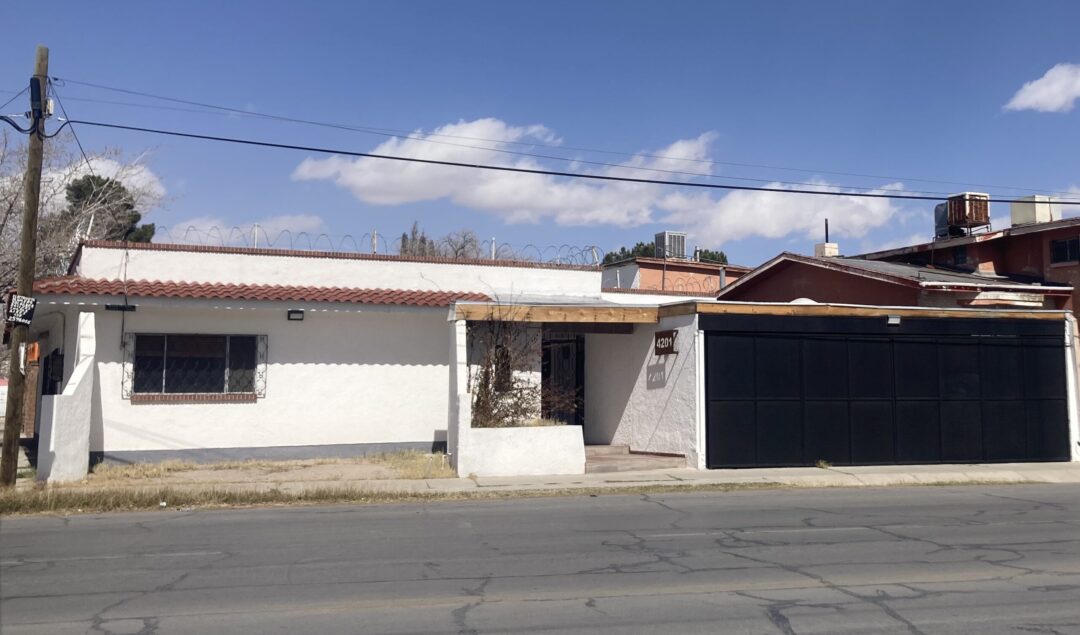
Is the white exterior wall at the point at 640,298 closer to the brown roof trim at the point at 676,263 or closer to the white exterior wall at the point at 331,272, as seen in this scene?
the white exterior wall at the point at 331,272

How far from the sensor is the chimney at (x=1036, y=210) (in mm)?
25219

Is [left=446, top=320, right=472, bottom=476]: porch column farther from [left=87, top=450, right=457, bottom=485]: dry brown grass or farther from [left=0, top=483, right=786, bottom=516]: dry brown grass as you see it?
[left=0, top=483, right=786, bottom=516]: dry brown grass

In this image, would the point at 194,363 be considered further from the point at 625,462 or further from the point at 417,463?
the point at 625,462

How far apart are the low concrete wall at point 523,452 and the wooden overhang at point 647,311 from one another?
2421 millimetres

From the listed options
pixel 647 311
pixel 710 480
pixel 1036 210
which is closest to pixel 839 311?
pixel 647 311

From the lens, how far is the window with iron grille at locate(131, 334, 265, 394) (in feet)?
59.6

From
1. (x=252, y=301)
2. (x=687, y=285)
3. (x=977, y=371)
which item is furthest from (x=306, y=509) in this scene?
(x=687, y=285)

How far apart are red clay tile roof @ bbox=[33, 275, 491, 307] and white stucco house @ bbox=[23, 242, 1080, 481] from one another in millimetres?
52

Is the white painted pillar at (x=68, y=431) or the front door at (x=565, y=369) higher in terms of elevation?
the front door at (x=565, y=369)

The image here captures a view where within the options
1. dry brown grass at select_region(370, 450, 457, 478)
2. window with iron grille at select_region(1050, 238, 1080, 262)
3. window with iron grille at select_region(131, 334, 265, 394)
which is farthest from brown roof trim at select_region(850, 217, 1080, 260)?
window with iron grille at select_region(131, 334, 265, 394)

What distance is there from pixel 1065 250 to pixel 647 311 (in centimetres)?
1165

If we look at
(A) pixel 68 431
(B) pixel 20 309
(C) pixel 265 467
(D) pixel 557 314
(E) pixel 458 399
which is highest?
(D) pixel 557 314

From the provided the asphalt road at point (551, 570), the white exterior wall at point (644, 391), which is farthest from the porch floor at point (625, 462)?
the asphalt road at point (551, 570)

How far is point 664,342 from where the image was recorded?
19.1 meters
